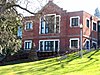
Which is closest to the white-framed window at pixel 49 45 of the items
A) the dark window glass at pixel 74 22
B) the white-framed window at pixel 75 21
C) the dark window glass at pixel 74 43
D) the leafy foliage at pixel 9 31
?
the dark window glass at pixel 74 43

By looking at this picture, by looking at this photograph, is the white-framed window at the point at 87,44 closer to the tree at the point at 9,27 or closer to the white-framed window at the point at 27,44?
the white-framed window at the point at 27,44

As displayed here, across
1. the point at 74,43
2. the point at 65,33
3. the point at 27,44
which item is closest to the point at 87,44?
the point at 74,43

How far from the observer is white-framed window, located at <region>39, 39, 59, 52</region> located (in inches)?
1876

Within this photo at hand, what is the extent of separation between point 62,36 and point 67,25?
74.7 inches

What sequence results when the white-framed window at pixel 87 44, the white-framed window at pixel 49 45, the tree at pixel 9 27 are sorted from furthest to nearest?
the white-framed window at pixel 49 45
the white-framed window at pixel 87 44
the tree at pixel 9 27

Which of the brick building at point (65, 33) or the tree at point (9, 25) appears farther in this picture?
the brick building at point (65, 33)

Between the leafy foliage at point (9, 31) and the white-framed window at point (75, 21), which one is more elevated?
the white-framed window at point (75, 21)

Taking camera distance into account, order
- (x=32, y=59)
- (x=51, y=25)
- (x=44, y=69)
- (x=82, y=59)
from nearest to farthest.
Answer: (x=44, y=69), (x=51, y=25), (x=82, y=59), (x=32, y=59)

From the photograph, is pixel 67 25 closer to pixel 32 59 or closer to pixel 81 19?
pixel 81 19

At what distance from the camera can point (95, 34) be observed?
50.2 metres

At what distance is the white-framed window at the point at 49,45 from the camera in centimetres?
4766

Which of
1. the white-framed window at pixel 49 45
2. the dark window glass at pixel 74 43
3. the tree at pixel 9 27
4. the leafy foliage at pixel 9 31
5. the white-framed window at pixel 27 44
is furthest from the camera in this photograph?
the white-framed window at pixel 27 44

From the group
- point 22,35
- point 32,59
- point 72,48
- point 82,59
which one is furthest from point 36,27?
point 82,59

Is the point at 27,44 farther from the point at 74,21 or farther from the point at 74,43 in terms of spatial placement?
the point at 74,21
